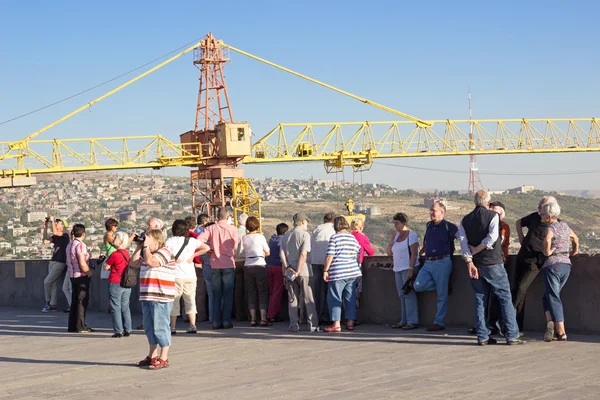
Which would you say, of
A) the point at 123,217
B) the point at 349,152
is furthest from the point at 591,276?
the point at 123,217

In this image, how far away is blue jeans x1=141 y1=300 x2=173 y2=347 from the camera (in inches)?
437

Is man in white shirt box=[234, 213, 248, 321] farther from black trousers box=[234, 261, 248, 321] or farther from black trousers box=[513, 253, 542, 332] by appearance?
black trousers box=[513, 253, 542, 332]

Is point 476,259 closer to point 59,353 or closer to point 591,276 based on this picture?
point 591,276

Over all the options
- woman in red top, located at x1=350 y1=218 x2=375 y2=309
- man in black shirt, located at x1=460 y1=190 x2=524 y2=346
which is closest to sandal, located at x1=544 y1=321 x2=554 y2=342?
man in black shirt, located at x1=460 y1=190 x2=524 y2=346

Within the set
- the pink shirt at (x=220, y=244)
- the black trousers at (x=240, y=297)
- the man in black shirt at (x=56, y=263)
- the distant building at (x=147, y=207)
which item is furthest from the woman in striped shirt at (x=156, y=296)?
the distant building at (x=147, y=207)

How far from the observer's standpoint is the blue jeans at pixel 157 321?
11102 millimetres

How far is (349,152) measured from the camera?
109312 millimetres

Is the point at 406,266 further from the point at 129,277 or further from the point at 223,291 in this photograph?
the point at 129,277

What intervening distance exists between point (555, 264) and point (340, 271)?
3226 mm

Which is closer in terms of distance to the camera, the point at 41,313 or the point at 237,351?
the point at 237,351

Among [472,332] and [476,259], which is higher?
[476,259]

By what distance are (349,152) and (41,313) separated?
297 feet

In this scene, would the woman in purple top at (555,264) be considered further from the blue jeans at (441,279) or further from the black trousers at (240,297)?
the black trousers at (240,297)

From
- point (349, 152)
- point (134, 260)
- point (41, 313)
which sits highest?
point (349, 152)
